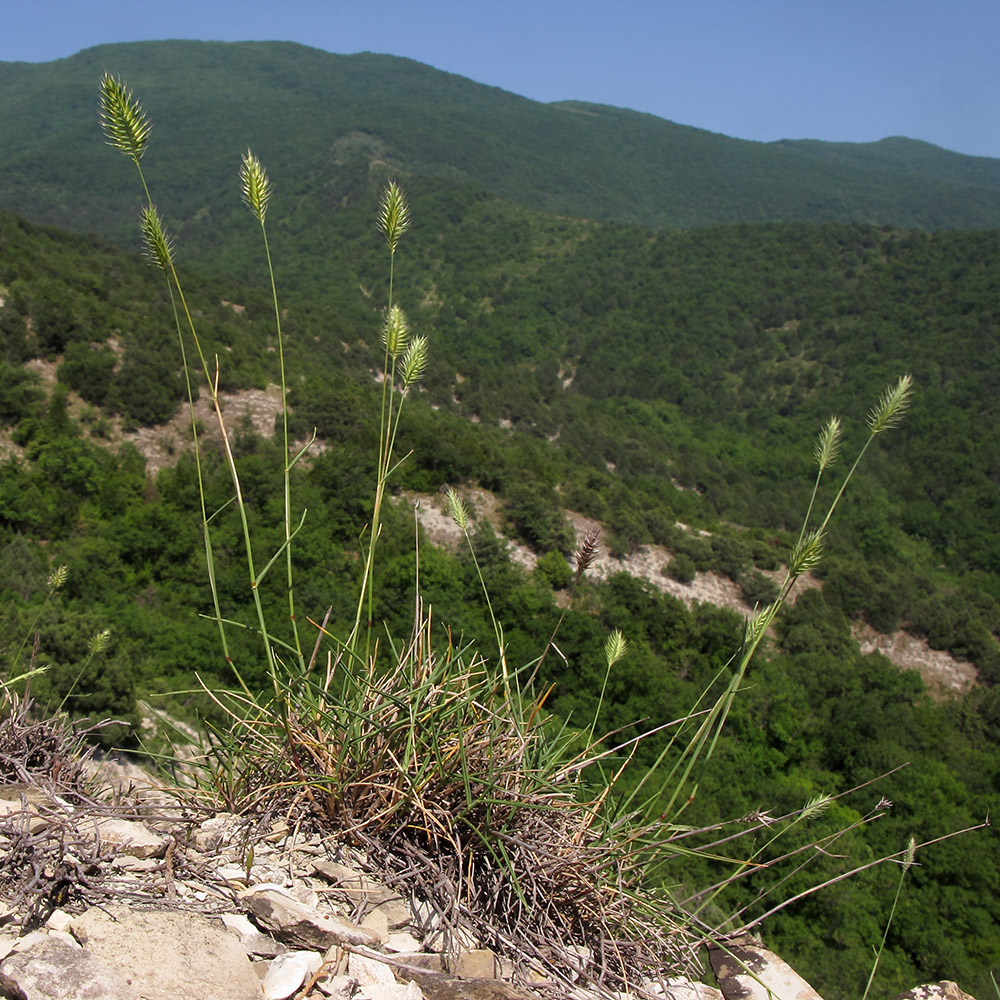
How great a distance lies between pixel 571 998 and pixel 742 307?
73750 mm

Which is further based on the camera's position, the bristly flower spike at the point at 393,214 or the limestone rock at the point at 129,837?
the bristly flower spike at the point at 393,214

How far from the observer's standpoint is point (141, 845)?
153cm

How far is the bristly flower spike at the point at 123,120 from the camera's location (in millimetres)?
1543

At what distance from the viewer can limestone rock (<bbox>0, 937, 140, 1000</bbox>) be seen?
3.56 feet

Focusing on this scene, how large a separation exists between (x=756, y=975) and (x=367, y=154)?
135800 millimetres

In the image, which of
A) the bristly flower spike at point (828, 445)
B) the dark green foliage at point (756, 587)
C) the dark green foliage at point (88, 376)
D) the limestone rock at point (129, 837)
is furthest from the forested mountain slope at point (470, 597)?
the limestone rock at point (129, 837)

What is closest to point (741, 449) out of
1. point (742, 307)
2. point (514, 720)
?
point (742, 307)

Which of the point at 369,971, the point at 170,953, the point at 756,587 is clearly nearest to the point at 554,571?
the point at 756,587

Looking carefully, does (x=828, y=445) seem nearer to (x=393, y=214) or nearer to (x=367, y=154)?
(x=393, y=214)

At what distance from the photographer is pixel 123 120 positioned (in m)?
1.56

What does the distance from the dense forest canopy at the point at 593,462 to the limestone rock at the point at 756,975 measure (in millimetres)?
754

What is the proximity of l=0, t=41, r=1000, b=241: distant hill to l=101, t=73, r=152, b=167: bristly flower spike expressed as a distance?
102532mm

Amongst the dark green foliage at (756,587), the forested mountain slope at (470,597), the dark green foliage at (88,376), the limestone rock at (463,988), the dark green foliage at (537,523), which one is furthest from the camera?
the dark green foliage at (756,587)

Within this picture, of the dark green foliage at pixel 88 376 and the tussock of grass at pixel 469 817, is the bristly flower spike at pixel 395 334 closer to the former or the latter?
the tussock of grass at pixel 469 817
